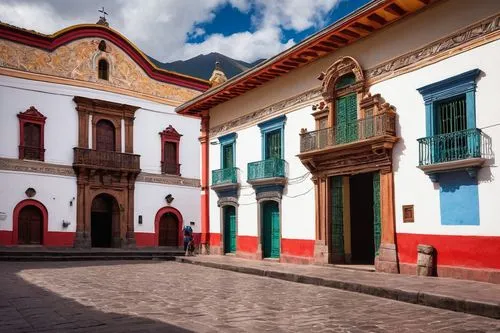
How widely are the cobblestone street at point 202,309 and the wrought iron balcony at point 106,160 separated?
12567mm

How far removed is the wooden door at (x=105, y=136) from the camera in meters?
25.1

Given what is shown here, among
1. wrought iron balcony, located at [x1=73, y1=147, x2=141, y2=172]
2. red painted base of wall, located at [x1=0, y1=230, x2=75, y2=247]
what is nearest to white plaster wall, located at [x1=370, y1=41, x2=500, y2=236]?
wrought iron balcony, located at [x1=73, y1=147, x2=141, y2=172]

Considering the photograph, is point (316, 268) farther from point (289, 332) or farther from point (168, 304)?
point (289, 332)

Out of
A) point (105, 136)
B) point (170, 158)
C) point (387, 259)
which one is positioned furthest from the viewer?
point (170, 158)

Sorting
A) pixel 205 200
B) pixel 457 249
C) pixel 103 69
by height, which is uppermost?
pixel 103 69

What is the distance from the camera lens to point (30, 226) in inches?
895

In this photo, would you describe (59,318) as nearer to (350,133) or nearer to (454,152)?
(454,152)

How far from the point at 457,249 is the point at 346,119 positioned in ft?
15.2

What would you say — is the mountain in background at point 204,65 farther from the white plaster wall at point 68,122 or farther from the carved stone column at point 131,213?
the carved stone column at point 131,213

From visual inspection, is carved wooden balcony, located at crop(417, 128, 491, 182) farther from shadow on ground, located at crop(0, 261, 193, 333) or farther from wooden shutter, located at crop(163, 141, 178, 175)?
wooden shutter, located at crop(163, 141, 178, 175)

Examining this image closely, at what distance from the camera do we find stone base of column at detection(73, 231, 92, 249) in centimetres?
2353

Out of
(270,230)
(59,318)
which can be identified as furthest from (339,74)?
(59,318)

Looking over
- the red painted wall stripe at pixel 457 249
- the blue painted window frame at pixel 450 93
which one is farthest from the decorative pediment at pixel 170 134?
the blue painted window frame at pixel 450 93

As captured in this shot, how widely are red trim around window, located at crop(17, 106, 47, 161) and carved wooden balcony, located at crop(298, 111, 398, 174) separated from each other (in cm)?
1317
